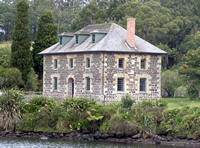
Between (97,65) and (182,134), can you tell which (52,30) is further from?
(182,134)

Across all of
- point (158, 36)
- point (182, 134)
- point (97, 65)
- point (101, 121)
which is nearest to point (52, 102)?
point (101, 121)

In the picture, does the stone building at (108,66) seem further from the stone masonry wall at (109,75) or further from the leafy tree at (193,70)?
the leafy tree at (193,70)

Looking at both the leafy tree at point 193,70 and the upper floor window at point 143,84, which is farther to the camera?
the leafy tree at point 193,70

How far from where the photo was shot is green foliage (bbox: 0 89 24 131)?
126 feet

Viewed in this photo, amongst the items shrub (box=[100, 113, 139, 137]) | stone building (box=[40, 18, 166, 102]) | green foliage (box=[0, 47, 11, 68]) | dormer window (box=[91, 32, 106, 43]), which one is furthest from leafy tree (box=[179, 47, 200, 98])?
green foliage (box=[0, 47, 11, 68])

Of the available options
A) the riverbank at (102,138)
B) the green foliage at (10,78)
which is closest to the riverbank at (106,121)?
the riverbank at (102,138)

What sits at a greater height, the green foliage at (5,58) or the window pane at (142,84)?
the green foliage at (5,58)

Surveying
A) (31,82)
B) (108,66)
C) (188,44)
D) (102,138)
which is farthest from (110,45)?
(188,44)

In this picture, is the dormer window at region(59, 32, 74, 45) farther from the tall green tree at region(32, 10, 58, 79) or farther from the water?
the water

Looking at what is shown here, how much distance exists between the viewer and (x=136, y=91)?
1823 inches

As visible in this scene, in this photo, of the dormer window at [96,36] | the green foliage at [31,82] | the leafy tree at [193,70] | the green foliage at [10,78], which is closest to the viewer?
the dormer window at [96,36]

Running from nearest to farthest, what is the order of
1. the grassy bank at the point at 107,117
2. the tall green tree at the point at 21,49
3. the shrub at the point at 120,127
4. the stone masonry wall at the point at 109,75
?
the grassy bank at the point at 107,117 < the shrub at the point at 120,127 < the stone masonry wall at the point at 109,75 < the tall green tree at the point at 21,49

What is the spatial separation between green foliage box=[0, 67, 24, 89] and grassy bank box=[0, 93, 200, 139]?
49.8ft

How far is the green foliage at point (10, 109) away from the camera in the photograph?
1515 inches
